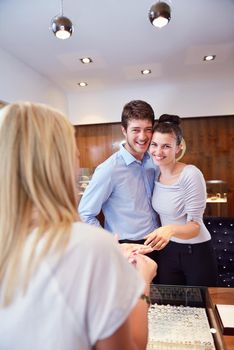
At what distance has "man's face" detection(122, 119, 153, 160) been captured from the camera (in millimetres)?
1457

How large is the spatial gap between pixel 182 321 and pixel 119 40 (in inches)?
109

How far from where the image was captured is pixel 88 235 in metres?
0.47

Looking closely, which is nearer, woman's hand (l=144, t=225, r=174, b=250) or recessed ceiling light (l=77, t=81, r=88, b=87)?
woman's hand (l=144, t=225, r=174, b=250)

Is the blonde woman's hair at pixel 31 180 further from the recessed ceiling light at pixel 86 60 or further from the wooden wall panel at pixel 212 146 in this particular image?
the wooden wall panel at pixel 212 146

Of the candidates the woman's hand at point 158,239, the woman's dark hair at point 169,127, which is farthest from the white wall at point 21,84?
the woman's hand at point 158,239

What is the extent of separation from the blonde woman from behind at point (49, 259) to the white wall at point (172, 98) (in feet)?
13.8

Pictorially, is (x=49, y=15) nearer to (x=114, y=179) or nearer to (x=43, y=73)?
(x=43, y=73)

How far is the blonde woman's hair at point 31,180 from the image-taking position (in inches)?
19.2

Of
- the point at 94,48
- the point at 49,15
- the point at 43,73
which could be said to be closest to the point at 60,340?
the point at 49,15

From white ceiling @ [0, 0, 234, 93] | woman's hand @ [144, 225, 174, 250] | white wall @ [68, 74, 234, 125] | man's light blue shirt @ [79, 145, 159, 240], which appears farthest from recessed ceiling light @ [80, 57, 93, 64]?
woman's hand @ [144, 225, 174, 250]

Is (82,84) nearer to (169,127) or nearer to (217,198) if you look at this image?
(217,198)

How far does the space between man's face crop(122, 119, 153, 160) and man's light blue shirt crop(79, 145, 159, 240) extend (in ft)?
0.15

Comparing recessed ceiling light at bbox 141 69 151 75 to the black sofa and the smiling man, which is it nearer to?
the black sofa

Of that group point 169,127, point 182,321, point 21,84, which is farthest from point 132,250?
point 21,84
